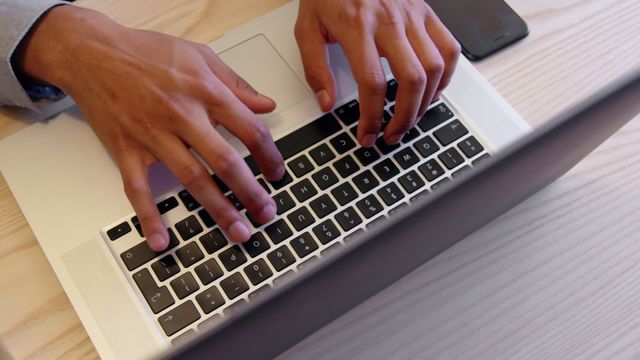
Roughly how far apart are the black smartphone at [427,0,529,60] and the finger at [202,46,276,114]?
0.22 m

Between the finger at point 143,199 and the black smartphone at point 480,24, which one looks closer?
the finger at point 143,199

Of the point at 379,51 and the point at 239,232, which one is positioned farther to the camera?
the point at 379,51

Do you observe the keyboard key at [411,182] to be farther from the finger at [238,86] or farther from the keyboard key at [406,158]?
the finger at [238,86]

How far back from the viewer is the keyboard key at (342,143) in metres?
0.57

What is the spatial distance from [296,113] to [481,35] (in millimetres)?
218

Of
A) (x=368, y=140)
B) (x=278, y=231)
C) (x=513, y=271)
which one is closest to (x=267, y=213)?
(x=278, y=231)

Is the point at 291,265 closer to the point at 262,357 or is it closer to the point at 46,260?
the point at 262,357

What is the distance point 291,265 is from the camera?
51cm

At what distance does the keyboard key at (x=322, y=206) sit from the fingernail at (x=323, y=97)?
0.10 metres

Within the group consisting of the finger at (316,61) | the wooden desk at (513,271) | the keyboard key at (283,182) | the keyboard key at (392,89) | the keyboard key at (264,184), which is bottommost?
the wooden desk at (513,271)

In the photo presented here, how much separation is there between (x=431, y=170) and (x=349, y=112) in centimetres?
10

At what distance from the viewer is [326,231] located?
53 cm

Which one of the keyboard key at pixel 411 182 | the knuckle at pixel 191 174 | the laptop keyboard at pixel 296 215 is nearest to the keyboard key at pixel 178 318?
the laptop keyboard at pixel 296 215

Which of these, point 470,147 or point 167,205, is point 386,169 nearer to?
point 470,147
